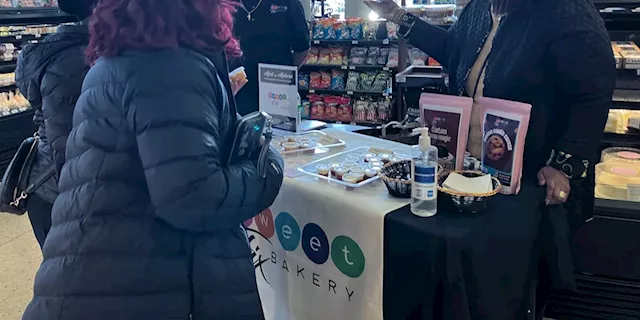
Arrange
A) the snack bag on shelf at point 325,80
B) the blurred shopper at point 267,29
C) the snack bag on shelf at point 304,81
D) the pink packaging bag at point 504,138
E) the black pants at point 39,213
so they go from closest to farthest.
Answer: the pink packaging bag at point 504,138, the black pants at point 39,213, the blurred shopper at point 267,29, the snack bag on shelf at point 325,80, the snack bag on shelf at point 304,81

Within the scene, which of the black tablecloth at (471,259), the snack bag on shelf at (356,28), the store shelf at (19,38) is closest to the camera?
the black tablecloth at (471,259)

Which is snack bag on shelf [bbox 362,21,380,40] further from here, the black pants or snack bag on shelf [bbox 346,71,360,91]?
the black pants

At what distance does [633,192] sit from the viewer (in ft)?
6.88

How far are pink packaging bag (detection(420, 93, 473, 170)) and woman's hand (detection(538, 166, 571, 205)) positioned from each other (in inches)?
11.2

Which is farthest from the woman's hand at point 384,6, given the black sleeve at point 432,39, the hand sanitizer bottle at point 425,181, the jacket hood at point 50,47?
the jacket hood at point 50,47

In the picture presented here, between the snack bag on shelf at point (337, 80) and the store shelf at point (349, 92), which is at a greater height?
the snack bag on shelf at point (337, 80)

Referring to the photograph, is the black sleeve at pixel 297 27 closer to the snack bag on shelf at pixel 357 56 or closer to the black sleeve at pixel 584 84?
the black sleeve at pixel 584 84

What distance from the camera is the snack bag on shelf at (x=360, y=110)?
265 inches

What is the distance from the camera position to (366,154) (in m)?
2.31

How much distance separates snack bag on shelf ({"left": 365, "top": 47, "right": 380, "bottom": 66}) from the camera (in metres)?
6.64

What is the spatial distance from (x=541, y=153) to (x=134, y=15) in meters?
1.36

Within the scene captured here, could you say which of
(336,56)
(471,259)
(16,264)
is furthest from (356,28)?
(471,259)

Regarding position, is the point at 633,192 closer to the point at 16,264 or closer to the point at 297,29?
the point at 297,29

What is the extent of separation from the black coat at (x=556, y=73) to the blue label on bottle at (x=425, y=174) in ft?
1.64
